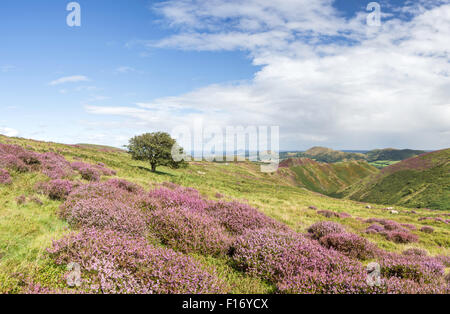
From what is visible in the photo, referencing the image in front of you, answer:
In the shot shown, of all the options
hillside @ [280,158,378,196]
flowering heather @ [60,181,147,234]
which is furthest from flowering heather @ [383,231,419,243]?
hillside @ [280,158,378,196]

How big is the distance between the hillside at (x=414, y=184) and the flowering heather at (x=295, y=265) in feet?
219

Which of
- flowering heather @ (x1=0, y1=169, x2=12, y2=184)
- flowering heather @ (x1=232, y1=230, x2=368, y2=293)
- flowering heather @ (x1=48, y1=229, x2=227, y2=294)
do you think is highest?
flowering heather @ (x1=0, y1=169, x2=12, y2=184)

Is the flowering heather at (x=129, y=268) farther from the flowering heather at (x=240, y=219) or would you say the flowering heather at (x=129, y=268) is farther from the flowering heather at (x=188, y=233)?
the flowering heather at (x=240, y=219)

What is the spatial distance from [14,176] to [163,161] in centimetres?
2794

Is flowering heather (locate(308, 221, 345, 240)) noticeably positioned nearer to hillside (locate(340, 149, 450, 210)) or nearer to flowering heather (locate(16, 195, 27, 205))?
flowering heather (locate(16, 195, 27, 205))

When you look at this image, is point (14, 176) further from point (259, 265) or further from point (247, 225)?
point (259, 265)

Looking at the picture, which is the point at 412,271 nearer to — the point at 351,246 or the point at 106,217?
the point at 351,246

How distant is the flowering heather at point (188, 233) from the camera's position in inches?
238

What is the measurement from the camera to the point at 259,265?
514 cm

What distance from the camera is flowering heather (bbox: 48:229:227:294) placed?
3760mm

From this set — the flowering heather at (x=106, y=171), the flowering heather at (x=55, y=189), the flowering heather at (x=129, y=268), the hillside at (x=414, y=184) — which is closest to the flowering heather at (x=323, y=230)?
the flowering heather at (x=129, y=268)

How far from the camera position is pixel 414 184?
74188 millimetres

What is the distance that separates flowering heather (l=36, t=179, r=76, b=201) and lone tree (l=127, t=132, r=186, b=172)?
2792 centimetres

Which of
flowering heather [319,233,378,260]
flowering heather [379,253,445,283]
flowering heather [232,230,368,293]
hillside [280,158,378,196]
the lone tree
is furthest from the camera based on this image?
hillside [280,158,378,196]
